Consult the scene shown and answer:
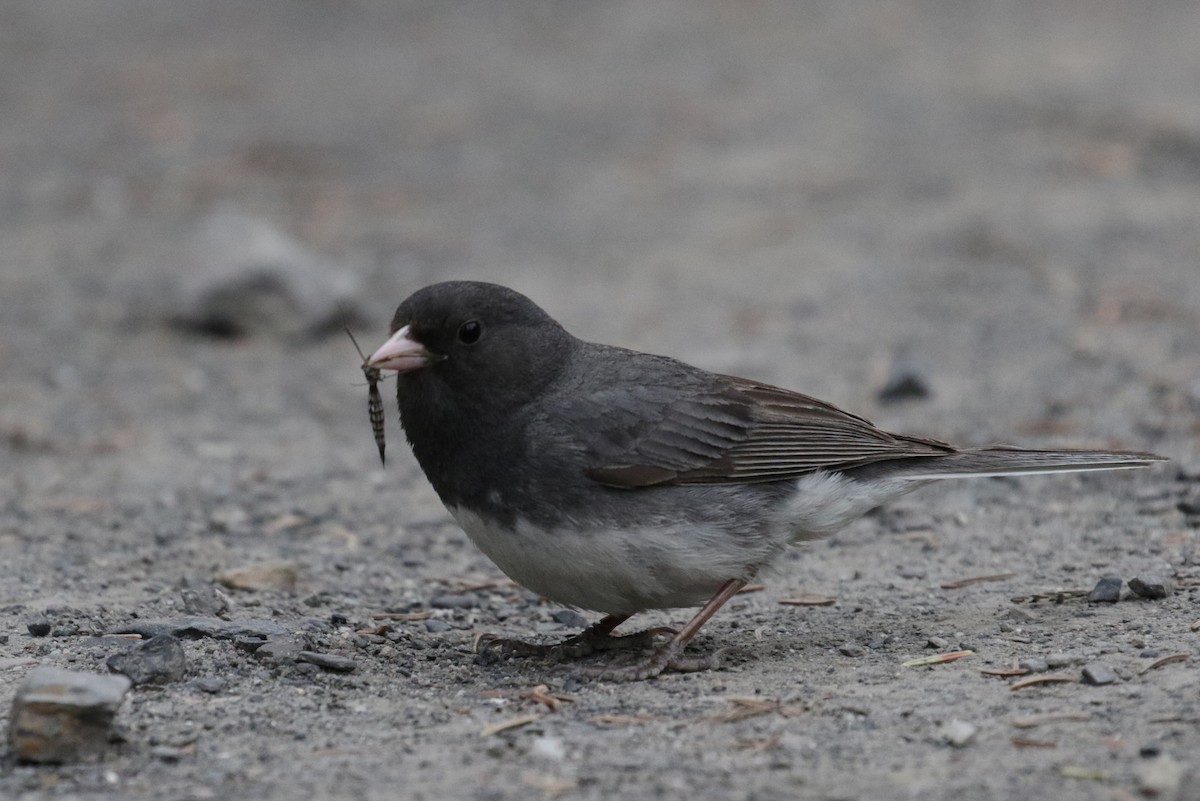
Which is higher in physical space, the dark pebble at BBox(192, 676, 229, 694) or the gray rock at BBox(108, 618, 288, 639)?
the gray rock at BBox(108, 618, 288, 639)

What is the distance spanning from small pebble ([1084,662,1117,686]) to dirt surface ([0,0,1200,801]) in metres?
0.07

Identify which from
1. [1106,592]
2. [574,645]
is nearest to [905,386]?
[1106,592]

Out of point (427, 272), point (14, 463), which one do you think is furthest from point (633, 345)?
point (14, 463)

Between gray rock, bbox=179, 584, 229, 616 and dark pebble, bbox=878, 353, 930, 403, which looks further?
dark pebble, bbox=878, 353, 930, 403

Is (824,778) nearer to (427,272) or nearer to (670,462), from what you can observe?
(670,462)

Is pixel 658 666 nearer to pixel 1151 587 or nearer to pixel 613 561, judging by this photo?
pixel 613 561

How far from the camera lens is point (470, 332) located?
4258 millimetres

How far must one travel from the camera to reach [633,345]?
26.0ft

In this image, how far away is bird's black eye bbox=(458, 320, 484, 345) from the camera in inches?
167

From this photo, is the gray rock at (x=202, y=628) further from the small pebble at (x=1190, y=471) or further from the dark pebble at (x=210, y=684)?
the small pebble at (x=1190, y=471)

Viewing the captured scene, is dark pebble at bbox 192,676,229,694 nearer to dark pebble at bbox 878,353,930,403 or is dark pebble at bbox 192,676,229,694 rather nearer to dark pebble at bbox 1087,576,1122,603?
dark pebble at bbox 1087,576,1122,603

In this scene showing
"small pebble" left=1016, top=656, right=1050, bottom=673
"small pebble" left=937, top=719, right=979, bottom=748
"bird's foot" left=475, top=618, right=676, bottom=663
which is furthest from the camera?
"bird's foot" left=475, top=618, right=676, bottom=663

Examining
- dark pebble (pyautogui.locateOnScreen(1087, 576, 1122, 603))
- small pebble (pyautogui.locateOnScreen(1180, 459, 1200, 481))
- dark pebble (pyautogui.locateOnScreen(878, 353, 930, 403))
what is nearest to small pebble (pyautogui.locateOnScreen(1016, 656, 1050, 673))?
dark pebble (pyautogui.locateOnScreen(1087, 576, 1122, 603))

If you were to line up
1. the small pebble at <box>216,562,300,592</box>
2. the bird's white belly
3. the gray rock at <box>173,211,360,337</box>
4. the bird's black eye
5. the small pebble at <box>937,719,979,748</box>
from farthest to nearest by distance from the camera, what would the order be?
1. the gray rock at <box>173,211,360,337</box>
2. the small pebble at <box>216,562,300,592</box>
3. the bird's black eye
4. the bird's white belly
5. the small pebble at <box>937,719,979,748</box>
